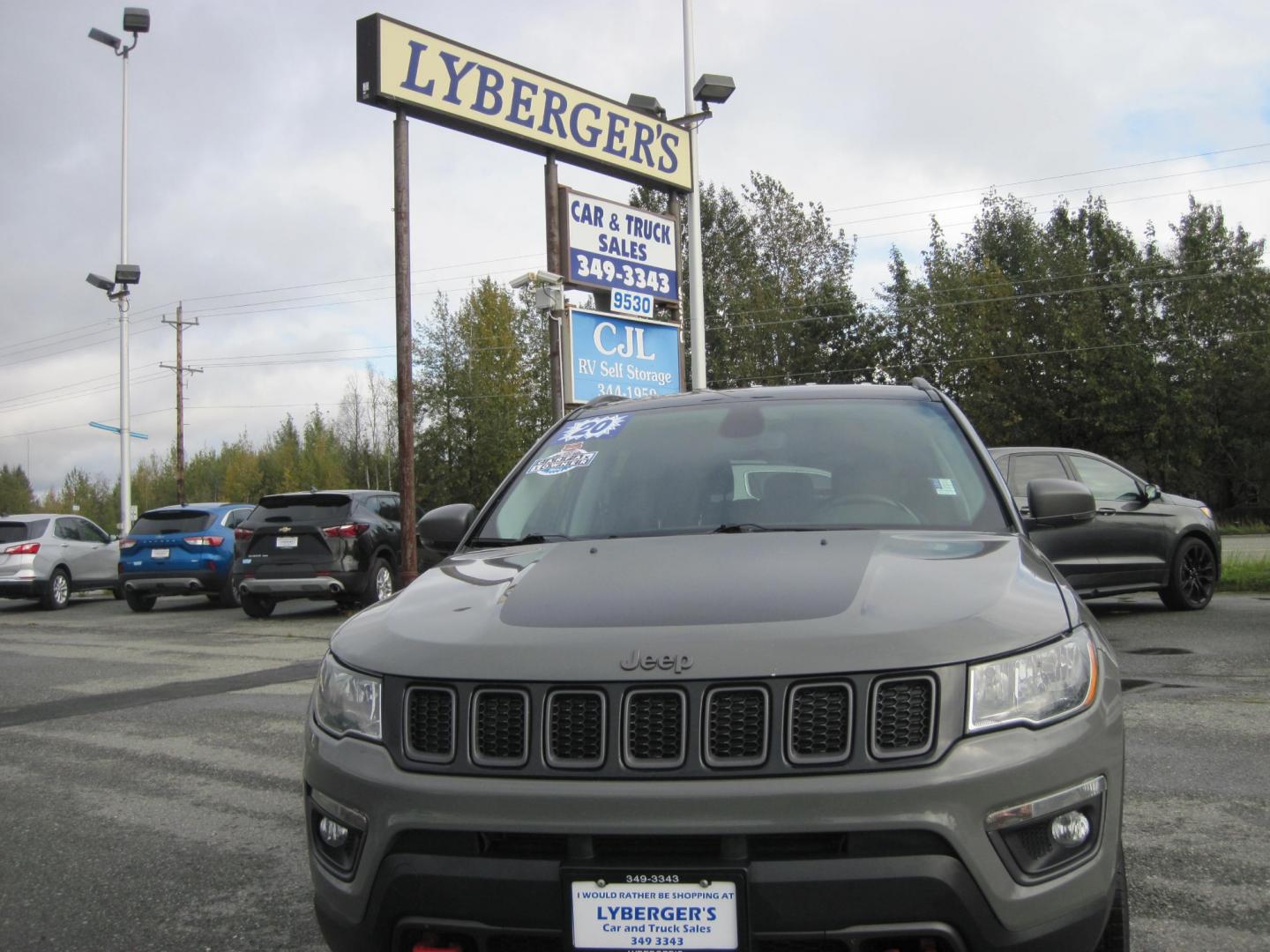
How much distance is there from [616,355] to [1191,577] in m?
8.97

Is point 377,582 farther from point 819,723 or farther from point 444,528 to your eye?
point 819,723

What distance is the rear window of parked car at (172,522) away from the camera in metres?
17.5

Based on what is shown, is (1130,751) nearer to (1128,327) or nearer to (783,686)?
(783,686)

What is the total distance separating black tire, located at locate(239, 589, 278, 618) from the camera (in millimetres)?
15144

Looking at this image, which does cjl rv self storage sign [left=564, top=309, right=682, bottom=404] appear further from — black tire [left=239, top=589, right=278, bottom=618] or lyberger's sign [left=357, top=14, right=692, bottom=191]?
black tire [left=239, top=589, right=278, bottom=618]

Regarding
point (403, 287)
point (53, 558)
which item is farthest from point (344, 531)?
point (53, 558)

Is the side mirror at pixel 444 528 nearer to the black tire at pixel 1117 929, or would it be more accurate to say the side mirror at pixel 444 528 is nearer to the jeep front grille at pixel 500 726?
the jeep front grille at pixel 500 726

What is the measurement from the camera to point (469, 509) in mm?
4188

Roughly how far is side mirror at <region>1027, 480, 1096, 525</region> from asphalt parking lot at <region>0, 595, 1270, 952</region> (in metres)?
1.15

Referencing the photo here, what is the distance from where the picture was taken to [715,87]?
63.2 feet

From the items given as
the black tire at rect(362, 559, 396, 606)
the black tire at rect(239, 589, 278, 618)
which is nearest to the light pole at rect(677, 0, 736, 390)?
the black tire at rect(362, 559, 396, 606)

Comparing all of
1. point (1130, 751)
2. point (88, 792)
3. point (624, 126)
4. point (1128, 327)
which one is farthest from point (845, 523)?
point (1128, 327)

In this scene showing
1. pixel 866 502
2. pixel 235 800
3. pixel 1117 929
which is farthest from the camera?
pixel 235 800

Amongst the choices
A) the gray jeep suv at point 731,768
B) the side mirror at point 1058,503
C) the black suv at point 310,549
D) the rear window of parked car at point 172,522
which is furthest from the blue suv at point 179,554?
the gray jeep suv at point 731,768
